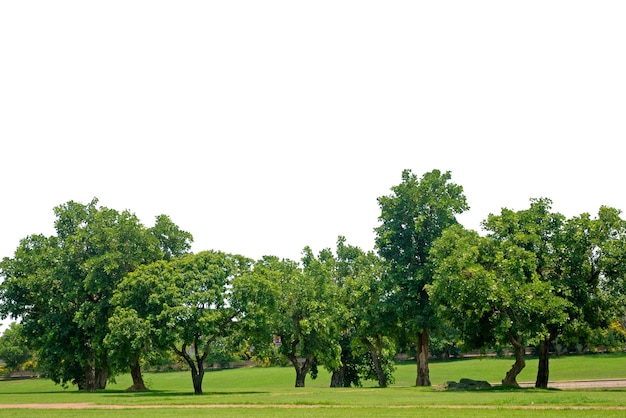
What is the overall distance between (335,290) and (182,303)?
738 inches

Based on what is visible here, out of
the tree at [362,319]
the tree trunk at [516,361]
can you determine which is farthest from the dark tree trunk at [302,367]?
the tree trunk at [516,361]

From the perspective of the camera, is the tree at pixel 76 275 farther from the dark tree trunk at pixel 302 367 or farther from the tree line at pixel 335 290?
the dark tree trunk at pixel 302 367

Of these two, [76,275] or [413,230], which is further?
[76,275]

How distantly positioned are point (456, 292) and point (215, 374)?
78066mm

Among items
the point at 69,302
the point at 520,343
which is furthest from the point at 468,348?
the point at 69,302

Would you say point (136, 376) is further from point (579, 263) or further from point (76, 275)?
point (579, 263)

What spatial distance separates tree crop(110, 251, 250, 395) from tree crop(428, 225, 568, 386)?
51.8ft

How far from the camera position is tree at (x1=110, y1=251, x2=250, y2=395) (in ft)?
150

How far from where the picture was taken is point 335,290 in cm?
6097

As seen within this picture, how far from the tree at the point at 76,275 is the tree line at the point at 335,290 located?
137mm

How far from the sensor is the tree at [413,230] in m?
51.8

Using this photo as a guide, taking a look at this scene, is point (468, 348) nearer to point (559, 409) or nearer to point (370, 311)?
point (370, 311)

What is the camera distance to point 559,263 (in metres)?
44.7

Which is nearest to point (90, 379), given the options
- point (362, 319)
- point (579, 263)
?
point (362, 319)
